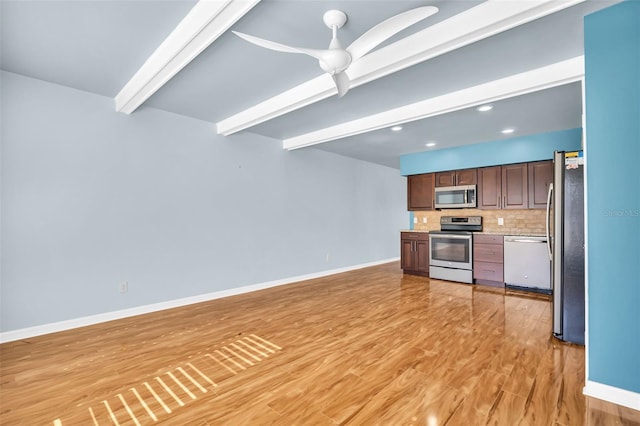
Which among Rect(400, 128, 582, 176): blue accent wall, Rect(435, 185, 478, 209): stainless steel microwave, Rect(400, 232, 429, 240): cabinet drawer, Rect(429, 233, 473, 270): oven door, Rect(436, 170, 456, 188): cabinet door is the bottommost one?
Rect(429, 233, 473, 270): oven door

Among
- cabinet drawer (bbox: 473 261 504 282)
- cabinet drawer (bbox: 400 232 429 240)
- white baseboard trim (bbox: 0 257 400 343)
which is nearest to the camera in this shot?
white baseboard trim (bbox: 0 257 400 343)

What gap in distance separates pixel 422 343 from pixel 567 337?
134 centimetres

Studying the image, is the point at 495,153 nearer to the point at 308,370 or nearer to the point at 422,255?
the point at 422,255

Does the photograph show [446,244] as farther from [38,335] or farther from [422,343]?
[38,335]

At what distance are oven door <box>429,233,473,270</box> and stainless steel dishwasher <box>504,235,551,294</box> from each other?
1.89 ft

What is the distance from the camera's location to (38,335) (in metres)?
2.99

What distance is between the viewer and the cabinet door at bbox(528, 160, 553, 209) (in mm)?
4723

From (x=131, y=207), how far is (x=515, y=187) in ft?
19.2

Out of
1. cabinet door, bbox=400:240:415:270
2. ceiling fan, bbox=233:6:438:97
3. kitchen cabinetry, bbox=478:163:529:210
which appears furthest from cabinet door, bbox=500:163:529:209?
ceiling fan, bbox=233:6:438:97

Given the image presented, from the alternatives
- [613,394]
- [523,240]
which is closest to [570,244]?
[613,394]

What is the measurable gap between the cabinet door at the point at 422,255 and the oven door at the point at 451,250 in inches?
5.1

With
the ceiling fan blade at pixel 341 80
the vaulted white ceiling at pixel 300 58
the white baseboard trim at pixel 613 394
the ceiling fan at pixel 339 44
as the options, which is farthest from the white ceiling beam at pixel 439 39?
the white baseboard trim at pixel 613 394

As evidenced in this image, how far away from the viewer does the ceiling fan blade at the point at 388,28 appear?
5.51 feet

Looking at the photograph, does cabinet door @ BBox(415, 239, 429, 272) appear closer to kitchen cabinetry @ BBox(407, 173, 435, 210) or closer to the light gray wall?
kitchen cabinetry @ BBox(407, 173, 435, 210)
